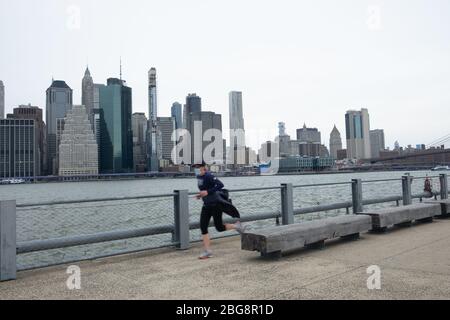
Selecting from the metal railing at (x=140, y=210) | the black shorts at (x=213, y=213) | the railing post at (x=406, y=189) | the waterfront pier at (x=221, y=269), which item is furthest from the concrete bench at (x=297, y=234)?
the railing post at (x=406, y=189)

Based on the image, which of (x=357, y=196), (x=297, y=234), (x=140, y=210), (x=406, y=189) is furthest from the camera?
(x=406, y=189)

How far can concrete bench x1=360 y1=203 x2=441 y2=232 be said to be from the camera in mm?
8086

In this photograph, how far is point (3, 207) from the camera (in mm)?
5414

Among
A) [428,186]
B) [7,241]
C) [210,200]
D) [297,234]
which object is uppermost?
[210,200]

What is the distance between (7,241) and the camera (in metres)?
5.46

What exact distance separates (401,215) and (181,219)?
4773 mm

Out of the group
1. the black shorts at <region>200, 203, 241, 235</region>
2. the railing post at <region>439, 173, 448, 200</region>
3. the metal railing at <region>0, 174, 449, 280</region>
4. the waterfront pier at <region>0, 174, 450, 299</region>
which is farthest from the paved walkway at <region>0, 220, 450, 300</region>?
the railing post at <region>439, 173, 448, 200</region>

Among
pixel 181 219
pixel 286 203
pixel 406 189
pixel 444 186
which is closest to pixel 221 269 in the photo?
pixel 181 219

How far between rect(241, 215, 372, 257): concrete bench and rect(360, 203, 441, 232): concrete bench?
60 cm

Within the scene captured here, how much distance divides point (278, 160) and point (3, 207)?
124326 millimetres

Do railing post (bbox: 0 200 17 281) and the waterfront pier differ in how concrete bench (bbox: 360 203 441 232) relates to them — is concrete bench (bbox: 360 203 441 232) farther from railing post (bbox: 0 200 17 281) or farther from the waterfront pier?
railing post (bbox: 0 200 17 281)

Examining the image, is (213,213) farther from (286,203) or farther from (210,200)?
(286,203)
